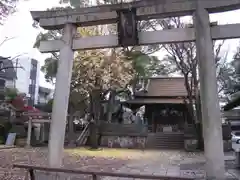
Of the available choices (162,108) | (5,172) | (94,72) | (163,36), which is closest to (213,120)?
(163,36)

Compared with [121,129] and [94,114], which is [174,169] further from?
[121,129]

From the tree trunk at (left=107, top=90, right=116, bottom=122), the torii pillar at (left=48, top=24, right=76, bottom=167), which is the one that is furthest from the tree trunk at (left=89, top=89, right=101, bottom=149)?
the torii pillar at (left=48, top=24, right=76, bottom=167)

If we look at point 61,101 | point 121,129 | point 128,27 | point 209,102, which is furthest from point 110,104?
point 209,102

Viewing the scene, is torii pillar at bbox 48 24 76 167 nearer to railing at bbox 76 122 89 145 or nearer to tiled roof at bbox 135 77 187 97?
railing at bbox 76 122 89 145

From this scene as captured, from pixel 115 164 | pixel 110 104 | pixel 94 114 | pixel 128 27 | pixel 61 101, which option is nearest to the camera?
pixel 128 27

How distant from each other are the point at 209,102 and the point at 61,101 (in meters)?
4.00

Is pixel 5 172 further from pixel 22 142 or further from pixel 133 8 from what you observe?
pixel 22 142

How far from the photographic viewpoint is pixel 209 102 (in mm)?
6746

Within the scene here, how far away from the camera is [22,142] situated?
19688 mm

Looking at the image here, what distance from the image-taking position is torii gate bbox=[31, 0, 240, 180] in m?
6.67

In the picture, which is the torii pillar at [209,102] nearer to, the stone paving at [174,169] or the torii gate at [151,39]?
the torii gate at [151,39]

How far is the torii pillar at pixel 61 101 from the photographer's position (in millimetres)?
7676

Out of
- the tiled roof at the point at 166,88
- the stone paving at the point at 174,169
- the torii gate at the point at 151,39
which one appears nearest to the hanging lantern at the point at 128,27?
the torii gate at the point at 151,39

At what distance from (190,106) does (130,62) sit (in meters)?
5.46
